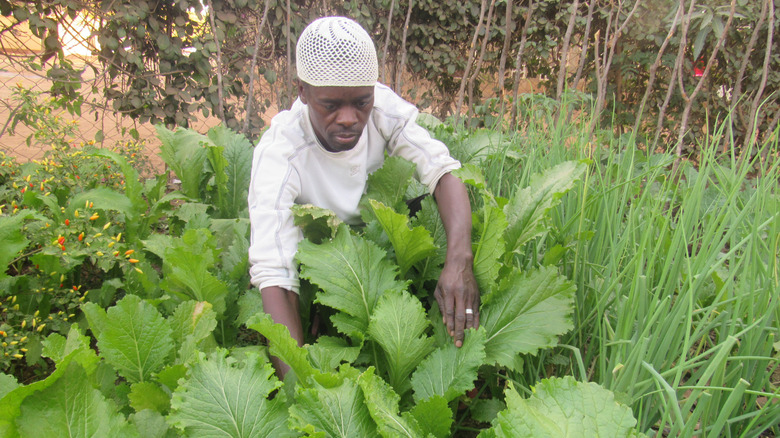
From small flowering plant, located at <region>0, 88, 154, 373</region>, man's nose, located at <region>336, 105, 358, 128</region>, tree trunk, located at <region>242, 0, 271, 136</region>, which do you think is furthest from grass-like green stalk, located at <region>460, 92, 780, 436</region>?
tree trunk, located at <region>242, 0, 271, 136</region>

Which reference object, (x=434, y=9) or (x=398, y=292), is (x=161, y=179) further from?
(x=434, y=9)

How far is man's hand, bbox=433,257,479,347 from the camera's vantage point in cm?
143

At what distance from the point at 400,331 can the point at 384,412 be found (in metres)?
0.32

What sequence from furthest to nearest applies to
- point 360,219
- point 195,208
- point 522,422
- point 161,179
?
point 161,179
point 195,208
point 360,219
point 522,422

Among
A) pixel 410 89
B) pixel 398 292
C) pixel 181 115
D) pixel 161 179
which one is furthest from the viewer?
pixel 410 89

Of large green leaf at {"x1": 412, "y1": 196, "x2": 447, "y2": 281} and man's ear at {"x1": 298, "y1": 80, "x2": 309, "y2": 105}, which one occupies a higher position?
man's ear at {"x1": 298, "y1": 80, "x2": 309, "y2": 105}

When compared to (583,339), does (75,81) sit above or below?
above

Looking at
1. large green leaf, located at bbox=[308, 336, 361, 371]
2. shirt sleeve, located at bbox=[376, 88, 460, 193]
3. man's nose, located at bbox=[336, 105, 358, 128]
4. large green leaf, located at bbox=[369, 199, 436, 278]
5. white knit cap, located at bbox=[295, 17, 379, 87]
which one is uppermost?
white knit cap, located at bbox=[295, 17, 379, 87]

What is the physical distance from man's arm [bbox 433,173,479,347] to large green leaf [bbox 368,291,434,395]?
100 mm

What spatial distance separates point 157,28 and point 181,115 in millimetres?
558

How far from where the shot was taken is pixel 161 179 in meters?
2.35

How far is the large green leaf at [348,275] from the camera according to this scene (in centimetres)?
145

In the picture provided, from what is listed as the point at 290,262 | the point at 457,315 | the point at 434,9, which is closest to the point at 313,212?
Answer: the point at 290,262

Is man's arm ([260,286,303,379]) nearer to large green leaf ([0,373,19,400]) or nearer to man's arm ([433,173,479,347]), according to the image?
man's arm ([433,173,479,347])
